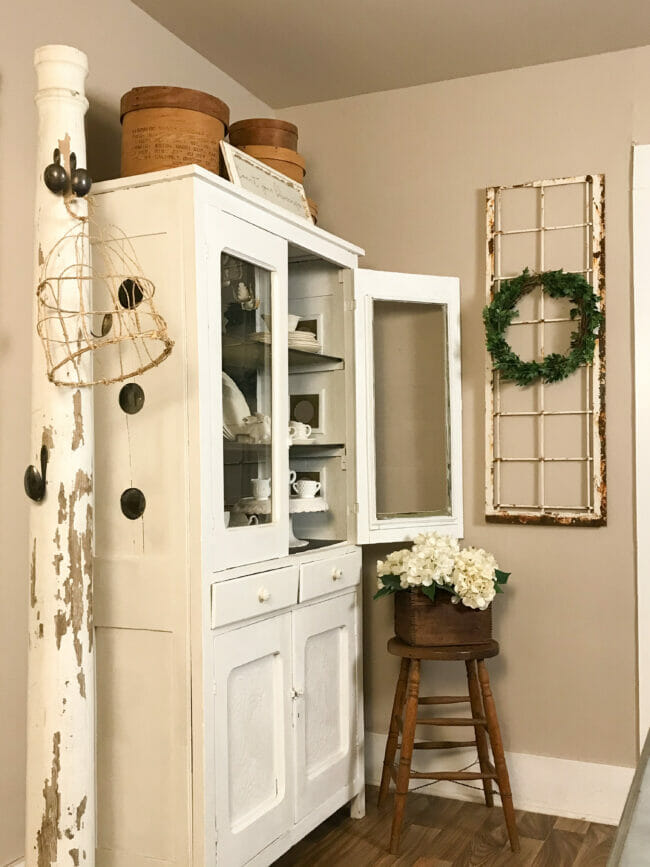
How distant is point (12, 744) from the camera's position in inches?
98.4

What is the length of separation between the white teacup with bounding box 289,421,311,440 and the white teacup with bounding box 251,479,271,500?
0.39 meters

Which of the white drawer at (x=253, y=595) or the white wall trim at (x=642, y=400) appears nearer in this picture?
the white drawer at (x=253, y=595)

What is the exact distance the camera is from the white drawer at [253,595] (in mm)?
2414

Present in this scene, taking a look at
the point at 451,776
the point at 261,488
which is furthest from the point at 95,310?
the point at 451,776

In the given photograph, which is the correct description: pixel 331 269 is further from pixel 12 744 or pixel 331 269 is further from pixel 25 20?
pixel 12 744

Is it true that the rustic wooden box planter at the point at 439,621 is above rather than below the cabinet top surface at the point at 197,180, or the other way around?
below

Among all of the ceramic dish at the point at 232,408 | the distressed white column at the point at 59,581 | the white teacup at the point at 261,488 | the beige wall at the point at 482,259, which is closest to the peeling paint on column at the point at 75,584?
the distressed white column at the point at 59,581

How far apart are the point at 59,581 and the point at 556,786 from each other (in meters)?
2.13

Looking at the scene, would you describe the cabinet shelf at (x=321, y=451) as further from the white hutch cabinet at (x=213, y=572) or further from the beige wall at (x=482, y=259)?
the beige wall at (x=482, y=259)

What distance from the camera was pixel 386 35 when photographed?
323 centimetres

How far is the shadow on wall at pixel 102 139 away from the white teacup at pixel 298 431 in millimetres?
1001

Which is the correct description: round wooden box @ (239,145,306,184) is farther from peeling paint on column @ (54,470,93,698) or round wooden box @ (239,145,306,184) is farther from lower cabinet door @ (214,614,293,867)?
lower cabinet door @ (214,614,293,867)

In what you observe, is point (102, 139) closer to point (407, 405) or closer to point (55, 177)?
point (55, 177)

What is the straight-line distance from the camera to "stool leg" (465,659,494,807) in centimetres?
326
